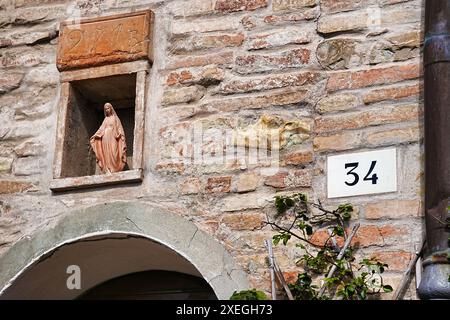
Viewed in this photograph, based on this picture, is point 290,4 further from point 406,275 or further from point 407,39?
point 406,275

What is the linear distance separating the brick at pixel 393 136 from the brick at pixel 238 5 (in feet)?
2.87

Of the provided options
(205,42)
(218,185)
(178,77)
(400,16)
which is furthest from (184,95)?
(400,16)

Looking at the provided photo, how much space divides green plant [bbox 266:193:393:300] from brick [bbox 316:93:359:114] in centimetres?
41

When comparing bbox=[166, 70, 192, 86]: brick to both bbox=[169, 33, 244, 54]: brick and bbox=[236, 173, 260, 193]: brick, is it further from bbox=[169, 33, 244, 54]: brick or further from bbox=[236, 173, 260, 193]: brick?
bbox=[236, 173, 260, 193]: brick

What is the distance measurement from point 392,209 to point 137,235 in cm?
116

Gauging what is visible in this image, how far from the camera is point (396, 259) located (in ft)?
15.9

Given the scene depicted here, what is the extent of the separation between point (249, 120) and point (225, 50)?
0.38 m

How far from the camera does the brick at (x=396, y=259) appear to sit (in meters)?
4.82

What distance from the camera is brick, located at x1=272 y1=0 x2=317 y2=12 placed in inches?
214

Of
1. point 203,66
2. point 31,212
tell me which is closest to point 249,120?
point 203,66

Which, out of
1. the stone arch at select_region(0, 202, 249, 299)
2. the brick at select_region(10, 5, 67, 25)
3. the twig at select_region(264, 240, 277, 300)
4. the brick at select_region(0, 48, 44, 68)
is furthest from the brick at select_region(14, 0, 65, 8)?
the twig at select_region(264, 240, 277, 300)

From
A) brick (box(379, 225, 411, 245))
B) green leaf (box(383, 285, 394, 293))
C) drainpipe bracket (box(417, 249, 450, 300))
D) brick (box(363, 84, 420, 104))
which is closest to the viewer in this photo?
drainpipe bracket (box(417, 249, 450, 300))
